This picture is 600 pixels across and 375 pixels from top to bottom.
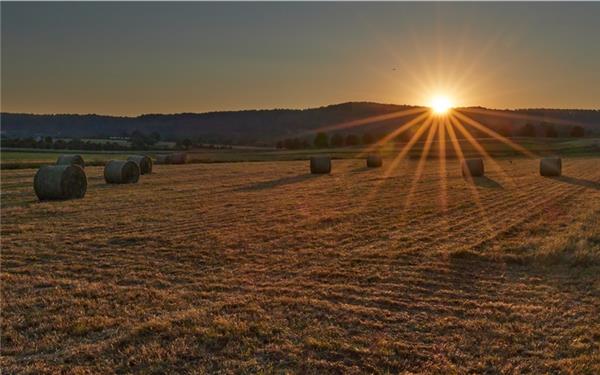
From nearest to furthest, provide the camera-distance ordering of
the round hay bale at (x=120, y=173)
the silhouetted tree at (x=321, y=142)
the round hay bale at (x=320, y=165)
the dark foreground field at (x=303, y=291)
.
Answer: the dark foreground field at (x=303, y=291), the round hay bale at (x=120, y=173), the round hay bale at (x=320, y=165), the silhouetted tree at (x=321, y=142)

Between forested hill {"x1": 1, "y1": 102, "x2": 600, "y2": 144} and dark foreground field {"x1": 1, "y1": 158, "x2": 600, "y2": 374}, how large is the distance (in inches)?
4874

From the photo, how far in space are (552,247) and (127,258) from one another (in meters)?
8.53

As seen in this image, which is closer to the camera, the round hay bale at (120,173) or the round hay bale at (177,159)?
the round hay bale at (120,173)

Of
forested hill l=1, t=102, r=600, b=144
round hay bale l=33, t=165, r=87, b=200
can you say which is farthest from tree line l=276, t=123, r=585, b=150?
round hay bale l=33, t=165, r=87, b=200

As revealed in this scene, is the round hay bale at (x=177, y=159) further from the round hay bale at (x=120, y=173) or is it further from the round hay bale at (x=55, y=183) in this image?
the round hay bale at (x=55, y=183)

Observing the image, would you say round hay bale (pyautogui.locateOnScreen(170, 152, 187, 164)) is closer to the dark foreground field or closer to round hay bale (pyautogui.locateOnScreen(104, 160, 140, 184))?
round hay bale (pyautogui.locateOnScreen(104, 160, 140, 184))

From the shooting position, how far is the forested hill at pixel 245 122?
5517 inches

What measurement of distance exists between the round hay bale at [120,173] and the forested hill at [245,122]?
109848 mm

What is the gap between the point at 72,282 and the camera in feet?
24.7

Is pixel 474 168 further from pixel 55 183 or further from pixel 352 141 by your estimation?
pixel 352 141

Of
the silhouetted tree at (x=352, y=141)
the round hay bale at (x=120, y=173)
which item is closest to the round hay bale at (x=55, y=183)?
the round hay bale at (x=120, y=173)

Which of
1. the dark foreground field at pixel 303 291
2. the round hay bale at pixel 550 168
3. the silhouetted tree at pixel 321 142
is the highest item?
the silhouetted tree at pixel 321 142

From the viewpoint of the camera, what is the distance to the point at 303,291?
7.09 metres

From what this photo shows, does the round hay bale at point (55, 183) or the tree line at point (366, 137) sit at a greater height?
the tree line at point (366, 137)
